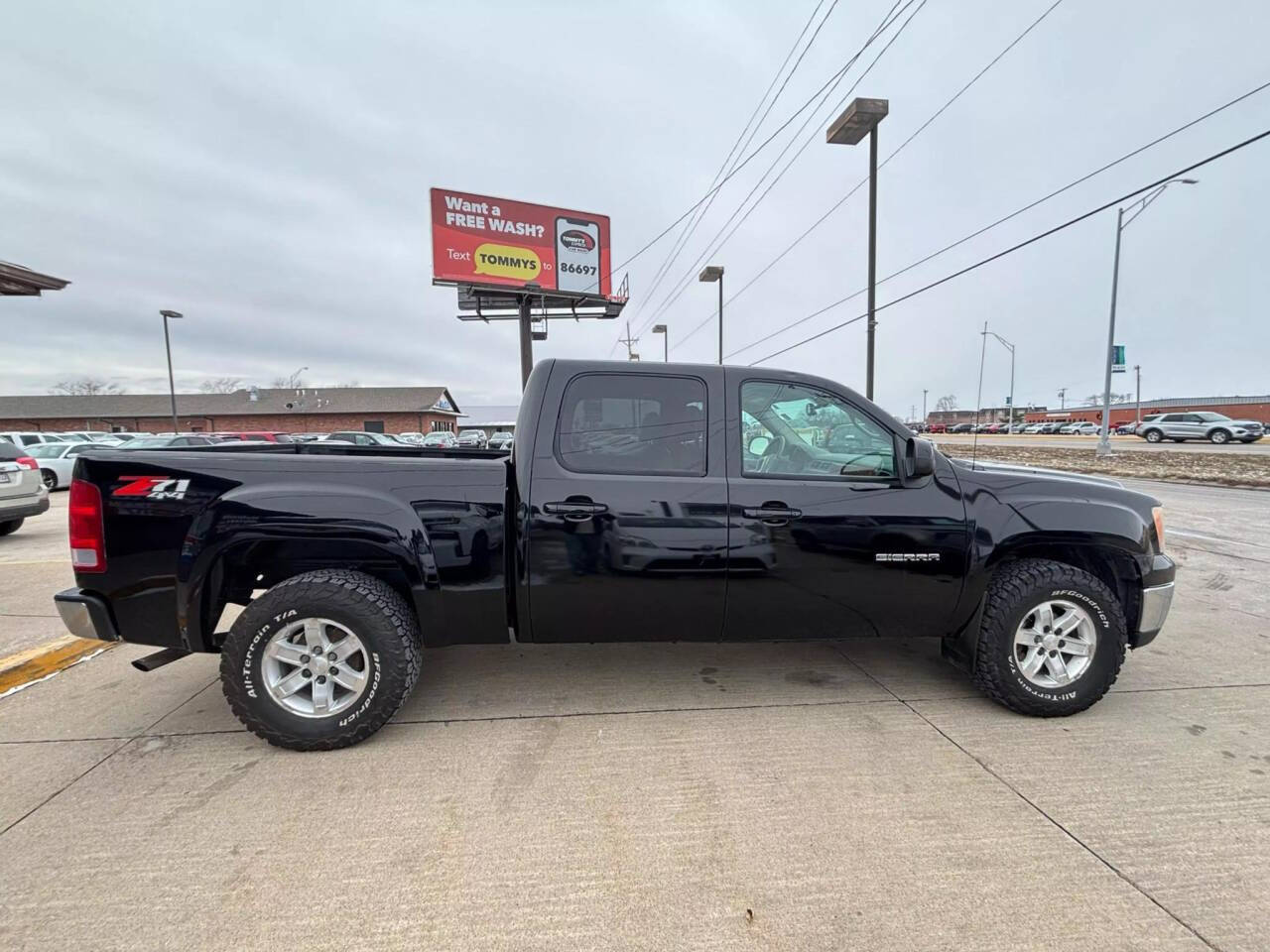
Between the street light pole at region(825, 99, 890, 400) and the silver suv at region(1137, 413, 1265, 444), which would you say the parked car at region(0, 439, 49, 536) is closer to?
the street light pole at region(825, 99, 890, 400)

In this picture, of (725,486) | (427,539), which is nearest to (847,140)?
(725,486)

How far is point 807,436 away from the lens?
3.16 metres

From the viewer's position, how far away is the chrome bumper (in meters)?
3.16

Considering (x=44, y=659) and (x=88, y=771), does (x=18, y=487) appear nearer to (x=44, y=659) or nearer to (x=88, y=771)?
(x=44, y=659)

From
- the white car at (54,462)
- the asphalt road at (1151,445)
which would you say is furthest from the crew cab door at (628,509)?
the asphalt road at (1151,445)

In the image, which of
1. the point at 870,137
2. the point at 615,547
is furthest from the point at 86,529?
the point at 870,137

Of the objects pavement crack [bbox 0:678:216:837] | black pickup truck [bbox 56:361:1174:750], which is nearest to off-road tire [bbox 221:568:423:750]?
black pickup truck [bbox 56:361:1174:750]

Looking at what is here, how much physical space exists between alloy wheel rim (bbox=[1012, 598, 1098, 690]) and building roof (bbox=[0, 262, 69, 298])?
15.2 meters

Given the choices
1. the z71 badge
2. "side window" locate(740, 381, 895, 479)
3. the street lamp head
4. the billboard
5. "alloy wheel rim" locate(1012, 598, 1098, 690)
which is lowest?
"alloy wheel rim" locate(1012, 598, 1098, 690)

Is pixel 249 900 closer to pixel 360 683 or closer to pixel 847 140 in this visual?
pixel 360 683

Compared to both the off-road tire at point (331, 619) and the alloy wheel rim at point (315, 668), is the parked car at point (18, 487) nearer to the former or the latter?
the off-road tire at point (331, 619)

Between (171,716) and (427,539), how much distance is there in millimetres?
1820

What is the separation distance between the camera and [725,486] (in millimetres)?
2904

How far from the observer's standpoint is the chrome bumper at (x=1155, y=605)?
10.4 feet
